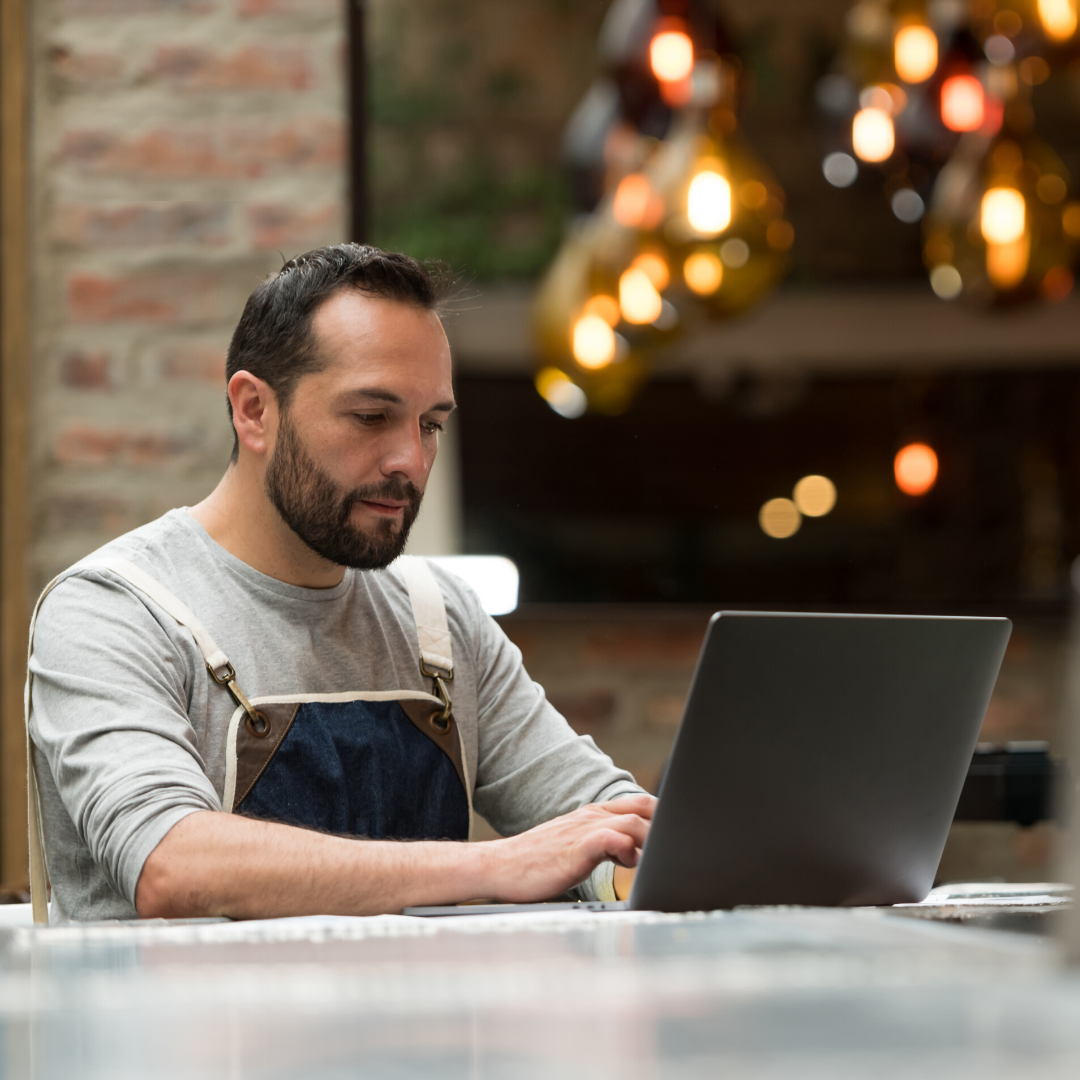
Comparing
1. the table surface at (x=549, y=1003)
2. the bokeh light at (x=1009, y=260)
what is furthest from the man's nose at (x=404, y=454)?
the bokeh light at (x=1009, y=260)

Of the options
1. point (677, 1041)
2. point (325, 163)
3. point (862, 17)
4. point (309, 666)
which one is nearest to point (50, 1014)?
point (677, 1041)

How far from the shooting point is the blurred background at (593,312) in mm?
2541

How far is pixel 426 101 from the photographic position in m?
2.74

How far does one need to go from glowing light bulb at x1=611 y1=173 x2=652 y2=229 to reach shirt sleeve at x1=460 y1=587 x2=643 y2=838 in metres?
0.90

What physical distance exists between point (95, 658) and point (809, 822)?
0.62 metres

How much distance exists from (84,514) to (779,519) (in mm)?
1298

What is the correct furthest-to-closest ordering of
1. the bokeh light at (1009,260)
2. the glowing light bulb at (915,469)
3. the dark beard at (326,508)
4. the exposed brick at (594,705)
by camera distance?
the glowing light bulb at (915,469) → the exposed brick at (594,705) → the bokeh light at (1009,260) → the dark beard at (326,508)

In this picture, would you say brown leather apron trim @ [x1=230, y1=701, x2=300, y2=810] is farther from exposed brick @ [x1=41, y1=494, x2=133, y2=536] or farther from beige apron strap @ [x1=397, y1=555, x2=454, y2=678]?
exposed brick @ [x1=41, y1=494, x2=133, y2=536]

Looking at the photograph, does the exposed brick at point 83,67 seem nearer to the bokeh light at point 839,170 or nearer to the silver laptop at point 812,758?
the bokeh light at point 839,170

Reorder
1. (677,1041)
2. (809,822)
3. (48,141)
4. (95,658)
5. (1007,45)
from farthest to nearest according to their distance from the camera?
1. (48,141)
2. (1007,45)
3. (95,658)
4. (809,822)
5. (677,1041)

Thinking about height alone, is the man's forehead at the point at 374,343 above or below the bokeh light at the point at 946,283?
below

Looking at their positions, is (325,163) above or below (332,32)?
below

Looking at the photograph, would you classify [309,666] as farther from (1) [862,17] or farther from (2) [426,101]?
(2) [426,101]

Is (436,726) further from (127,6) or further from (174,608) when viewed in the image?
(127,6)
